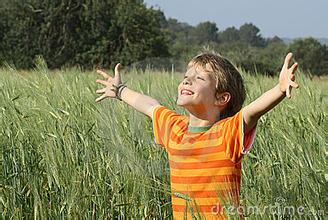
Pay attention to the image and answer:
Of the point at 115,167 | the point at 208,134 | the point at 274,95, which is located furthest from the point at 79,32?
the point at 274,95

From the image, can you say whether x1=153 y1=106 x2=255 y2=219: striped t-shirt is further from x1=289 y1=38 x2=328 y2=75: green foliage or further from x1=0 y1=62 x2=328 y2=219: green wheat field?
x1=289 y1=38 x2=328 y2=75: green foliage

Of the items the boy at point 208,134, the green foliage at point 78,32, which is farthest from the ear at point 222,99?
the green foliage at point 78,32

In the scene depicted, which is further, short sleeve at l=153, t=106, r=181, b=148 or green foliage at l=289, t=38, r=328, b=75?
green foliage at l=289, t=38, r=328, b=75

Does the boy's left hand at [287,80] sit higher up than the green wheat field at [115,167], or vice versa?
the boy's left hand at [287,80]

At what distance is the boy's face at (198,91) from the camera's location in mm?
1974

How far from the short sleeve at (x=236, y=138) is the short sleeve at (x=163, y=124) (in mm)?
235

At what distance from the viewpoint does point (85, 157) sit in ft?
7.55

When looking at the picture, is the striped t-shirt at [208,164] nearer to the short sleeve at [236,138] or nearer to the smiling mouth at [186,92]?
the short sleeve at [236,138]

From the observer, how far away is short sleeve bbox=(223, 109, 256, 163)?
6.07 feet

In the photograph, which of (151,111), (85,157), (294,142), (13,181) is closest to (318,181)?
(294,142)

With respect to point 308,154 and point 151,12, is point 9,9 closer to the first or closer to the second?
point 151,12

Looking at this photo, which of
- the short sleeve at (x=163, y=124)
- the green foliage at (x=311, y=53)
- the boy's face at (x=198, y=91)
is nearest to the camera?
the boy's face at (x=198, y=91)

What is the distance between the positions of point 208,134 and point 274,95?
11.8 inches

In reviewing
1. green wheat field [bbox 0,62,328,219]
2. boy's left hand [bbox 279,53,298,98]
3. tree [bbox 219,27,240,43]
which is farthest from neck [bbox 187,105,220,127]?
tree [bbox 219,27,240,43]
